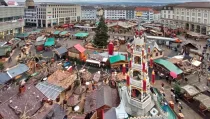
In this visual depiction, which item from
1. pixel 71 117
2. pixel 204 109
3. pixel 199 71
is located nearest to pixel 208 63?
pixel 199 71

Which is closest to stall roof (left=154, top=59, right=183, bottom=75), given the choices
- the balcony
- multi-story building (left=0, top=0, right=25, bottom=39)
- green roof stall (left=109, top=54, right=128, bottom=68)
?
→ green roof stall (left=109, top=54, right=128, bottom=68)

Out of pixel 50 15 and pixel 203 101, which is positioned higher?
pixel 50 15

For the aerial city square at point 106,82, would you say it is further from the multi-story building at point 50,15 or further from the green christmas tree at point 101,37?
the multi-story building at point 50,15

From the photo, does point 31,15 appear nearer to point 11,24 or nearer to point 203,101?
point 11,24

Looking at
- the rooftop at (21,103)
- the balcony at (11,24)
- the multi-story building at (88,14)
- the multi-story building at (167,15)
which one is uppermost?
the multi-story building at (88,14)

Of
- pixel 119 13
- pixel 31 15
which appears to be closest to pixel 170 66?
pixel 31 15

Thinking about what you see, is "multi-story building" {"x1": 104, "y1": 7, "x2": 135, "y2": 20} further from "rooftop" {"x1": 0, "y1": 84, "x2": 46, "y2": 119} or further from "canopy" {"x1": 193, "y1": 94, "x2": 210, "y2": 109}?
"rooftop" {"x1": 0, "y1": 84, "x2": 46, "y2": 119}

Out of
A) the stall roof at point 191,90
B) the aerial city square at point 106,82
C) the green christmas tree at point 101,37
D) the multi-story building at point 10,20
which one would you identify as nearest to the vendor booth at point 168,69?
the aerial city square at point 106,82
